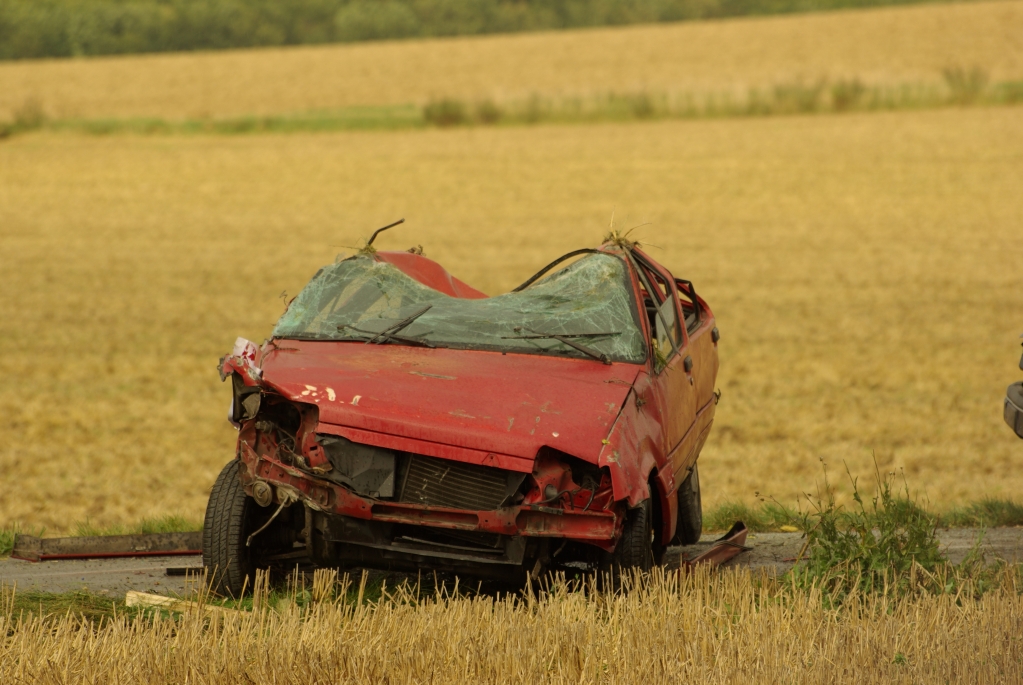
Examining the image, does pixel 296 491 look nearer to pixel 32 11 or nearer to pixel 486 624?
pixel 486 624

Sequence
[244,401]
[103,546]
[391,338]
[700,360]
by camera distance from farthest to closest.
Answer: [700,360]
[103,546]
[391,338]
[244,401]

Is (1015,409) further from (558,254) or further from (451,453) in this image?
(558,254)

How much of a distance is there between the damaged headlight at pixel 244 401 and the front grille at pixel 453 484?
2.35 feet

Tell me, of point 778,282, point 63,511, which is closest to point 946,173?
point 778,282

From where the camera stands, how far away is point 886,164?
1137 inches

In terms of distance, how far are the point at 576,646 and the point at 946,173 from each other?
81.3 feet

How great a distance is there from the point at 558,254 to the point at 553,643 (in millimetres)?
16413

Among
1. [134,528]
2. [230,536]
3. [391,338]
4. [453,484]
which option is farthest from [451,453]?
[134,528]

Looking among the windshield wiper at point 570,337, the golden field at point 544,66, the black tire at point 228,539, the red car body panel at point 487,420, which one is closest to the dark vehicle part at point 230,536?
the black tire at point 228,539

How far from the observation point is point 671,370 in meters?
6.76

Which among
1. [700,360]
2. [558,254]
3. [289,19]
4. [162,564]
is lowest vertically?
[162,564]

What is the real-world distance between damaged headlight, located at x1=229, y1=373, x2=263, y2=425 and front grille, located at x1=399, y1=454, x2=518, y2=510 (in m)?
0.72

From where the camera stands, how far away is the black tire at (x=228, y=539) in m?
5.77

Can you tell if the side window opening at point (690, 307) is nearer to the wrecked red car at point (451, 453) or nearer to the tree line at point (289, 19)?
the wrecked red car at point (451, 453)
